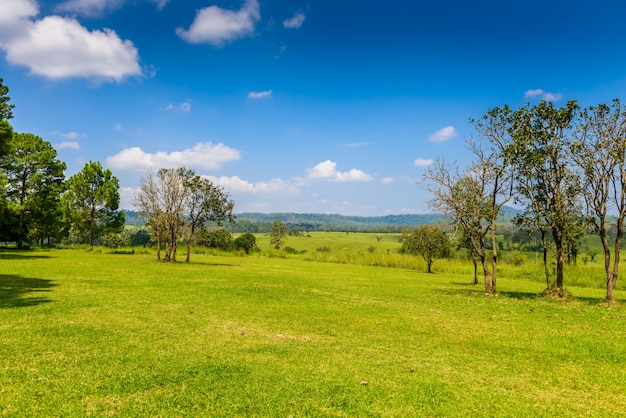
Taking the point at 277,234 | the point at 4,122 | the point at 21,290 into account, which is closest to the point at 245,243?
the point at 277,234

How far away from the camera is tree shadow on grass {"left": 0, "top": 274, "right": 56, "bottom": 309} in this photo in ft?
44.6

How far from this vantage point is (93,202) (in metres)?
62.8

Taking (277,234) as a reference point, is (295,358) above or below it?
below

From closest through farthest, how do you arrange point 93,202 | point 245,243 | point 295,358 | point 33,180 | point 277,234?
point 295,358, point 33,180, point 93,202, point 245,243, point 277,234

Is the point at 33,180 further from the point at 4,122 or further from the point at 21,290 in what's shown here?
the point at 21,290

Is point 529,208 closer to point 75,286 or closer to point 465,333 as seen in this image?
point 465,333

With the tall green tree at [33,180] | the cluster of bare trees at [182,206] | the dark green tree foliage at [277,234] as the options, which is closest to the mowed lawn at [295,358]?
the cluster of bare trees at [182,206]

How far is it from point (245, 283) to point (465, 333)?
1423 centimetres

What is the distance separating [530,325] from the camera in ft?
43.9

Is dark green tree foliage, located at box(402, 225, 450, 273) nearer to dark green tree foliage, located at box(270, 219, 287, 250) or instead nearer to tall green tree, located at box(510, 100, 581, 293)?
tall green tree, located at box(510, 100, 581, 293)

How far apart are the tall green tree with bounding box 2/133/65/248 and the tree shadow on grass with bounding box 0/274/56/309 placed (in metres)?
34.0

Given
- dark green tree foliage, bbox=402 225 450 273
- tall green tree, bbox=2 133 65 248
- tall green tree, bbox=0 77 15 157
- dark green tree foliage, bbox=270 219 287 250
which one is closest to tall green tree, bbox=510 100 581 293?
dark green tree foliage, bbox=402 225 450 273

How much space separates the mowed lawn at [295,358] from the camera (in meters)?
6.34

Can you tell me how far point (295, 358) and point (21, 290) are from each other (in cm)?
1443
